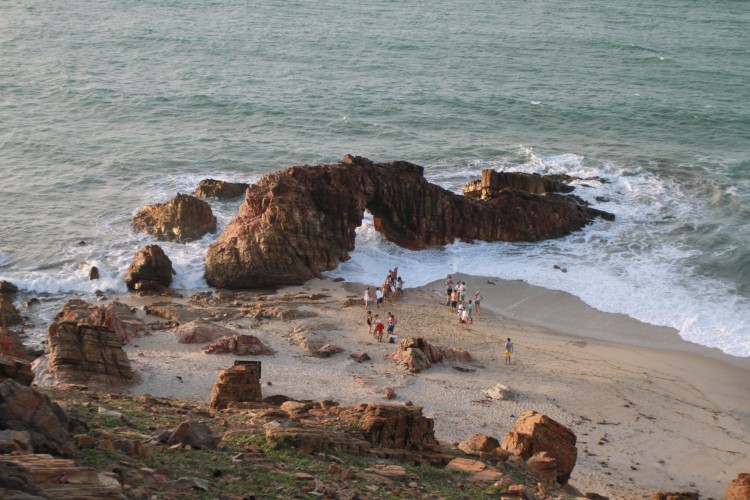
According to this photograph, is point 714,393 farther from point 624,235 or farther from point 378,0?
point 378,0

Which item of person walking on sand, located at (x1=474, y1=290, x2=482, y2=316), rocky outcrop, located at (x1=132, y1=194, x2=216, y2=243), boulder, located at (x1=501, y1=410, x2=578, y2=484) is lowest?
boulder, located at (x1=501, y1=410, x2=578, y2=484)

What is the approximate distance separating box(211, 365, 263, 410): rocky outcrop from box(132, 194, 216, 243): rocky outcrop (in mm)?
16453

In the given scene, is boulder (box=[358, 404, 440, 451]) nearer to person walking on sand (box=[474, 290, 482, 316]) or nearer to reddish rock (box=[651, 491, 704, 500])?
reddish rock (box=[651, 491, 704, 500])

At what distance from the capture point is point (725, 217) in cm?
3931

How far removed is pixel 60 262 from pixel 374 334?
47.4 feet

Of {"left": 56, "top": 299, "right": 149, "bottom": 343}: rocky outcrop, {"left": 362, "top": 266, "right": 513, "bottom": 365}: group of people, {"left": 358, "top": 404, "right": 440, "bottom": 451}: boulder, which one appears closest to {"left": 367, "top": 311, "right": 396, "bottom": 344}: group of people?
{"left": 362, "top": 266, "right": 513, "bottom": 365}: group of people

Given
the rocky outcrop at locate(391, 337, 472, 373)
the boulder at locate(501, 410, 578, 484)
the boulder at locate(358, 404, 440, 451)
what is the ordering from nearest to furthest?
the boulder at locate(358, 404, 440, 451) < the boulder at locate(501, 410, 578, 484) < the rocky outcrop at locate(391, 337, 472, 373)

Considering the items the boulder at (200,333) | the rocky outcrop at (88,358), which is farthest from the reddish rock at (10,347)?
the boulder at (200,333)

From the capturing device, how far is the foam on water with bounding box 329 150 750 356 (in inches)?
1203

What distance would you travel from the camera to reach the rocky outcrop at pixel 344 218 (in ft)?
107

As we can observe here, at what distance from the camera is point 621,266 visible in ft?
113

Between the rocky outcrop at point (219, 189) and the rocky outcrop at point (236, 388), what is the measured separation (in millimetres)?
21078

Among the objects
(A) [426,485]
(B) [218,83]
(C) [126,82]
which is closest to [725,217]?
(A) [426,485]

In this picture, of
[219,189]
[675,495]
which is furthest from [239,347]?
[219,189]
